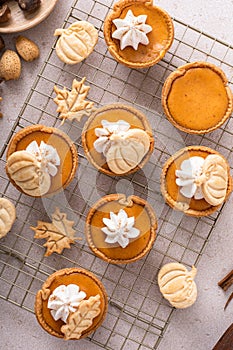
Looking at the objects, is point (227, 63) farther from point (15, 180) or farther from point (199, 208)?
point (15, 180)

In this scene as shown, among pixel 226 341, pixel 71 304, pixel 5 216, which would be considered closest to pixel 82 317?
pixel 71 304

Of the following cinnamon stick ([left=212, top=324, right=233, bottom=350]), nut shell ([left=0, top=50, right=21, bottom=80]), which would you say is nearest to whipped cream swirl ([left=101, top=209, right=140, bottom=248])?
cinnamon stick ([left=212, top=324, right=233, bottom=350])

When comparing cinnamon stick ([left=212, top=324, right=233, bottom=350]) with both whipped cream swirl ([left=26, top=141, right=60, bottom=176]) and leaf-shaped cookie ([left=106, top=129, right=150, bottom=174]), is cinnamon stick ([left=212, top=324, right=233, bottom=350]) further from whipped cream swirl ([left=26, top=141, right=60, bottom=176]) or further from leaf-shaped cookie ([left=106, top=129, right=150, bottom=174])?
whipped cream swirl ([left=26, top=141, right=60, bottom=176])

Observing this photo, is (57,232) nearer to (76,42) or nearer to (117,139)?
(117,139)

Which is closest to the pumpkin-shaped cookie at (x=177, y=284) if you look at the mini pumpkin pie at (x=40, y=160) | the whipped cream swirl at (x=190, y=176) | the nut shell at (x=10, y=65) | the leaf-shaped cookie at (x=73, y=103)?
the whipped cream swirl at (x=190, y=176)

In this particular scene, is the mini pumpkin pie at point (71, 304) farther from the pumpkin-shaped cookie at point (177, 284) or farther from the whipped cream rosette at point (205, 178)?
the whipped cream rosette at point (205, 178)

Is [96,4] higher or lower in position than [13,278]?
higher

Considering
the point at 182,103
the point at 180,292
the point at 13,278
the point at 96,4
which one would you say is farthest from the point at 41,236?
the point at 96,4
